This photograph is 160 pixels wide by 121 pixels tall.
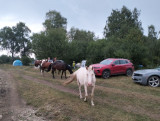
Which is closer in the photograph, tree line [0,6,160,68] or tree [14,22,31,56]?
tree line [0,6,160,68]

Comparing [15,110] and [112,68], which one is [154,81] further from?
[15,110]

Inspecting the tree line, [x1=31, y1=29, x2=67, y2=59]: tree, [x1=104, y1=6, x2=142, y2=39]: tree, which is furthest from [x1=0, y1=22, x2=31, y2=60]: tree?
[x1=104, y1=6, x2=142, y2=39]: tree

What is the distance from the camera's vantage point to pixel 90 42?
25.1 m

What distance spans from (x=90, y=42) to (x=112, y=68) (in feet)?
42.3

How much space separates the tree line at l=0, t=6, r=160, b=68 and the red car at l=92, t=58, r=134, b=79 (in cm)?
428

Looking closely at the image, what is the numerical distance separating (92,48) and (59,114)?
1865 cm

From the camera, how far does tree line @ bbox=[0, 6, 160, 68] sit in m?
18.9

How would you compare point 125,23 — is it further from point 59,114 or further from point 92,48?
point 59,114

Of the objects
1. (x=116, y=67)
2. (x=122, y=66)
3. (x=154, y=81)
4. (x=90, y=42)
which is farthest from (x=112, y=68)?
(x=90, y=42)

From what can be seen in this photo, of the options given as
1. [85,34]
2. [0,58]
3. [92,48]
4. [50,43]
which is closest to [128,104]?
[92,48]

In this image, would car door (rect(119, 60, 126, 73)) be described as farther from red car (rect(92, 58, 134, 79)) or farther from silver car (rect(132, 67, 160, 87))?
silver car (rect(132, 67, 160, 87))

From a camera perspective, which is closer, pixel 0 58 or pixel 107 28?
pixel 107 28

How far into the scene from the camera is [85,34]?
5159 centimetres

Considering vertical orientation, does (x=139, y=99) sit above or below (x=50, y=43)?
below
